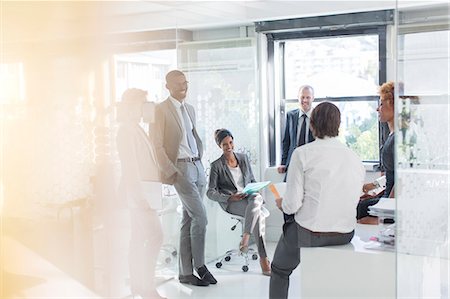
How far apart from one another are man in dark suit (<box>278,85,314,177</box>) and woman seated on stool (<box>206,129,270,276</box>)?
18 centimetres

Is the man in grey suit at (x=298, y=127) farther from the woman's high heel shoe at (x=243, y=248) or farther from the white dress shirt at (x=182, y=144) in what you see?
the white dress shirt at (x=182, y=144)

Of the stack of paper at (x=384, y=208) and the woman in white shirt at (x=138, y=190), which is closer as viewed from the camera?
the stack of paper at (x=384, y=208)

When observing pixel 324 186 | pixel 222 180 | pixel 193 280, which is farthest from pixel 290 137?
pixel 193 280

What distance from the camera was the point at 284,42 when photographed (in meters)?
2.25

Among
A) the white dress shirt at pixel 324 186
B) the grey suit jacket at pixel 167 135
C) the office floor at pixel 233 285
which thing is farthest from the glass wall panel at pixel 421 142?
the grey suit jacket at pixel 167 135

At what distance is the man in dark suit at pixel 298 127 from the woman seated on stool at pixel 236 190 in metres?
0.18

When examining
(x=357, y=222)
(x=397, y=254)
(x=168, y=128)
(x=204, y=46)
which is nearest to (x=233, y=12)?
(x=204, y=46)

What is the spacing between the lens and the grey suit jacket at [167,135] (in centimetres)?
248

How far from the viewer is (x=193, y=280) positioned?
2.53 m

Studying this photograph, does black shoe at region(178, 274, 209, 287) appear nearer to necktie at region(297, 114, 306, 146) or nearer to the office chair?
the office chair

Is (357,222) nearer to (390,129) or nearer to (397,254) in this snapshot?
(397,254)

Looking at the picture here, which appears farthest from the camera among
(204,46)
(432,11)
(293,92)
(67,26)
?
(67,26)

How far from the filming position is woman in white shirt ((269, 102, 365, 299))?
7.25ft

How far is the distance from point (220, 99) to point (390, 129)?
29.6 inches
